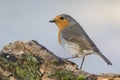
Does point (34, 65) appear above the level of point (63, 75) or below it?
above

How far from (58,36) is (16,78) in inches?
175

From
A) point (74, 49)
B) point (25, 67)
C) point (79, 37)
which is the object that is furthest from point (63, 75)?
point (79, 37)

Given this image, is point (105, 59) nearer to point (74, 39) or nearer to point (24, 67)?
point (74, 39)

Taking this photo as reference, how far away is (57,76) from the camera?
256 inches

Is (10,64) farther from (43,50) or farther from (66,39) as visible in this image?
(66,39)

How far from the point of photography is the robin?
9609 millimetres

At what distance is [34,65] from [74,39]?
3488 millimetres

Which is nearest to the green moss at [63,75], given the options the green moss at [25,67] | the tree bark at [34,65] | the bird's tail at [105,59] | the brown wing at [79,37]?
the tree bark at [34,65]

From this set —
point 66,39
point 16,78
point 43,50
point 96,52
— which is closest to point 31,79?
point 16,78

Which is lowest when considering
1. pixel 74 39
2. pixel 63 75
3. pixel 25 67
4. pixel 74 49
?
pixel 63 75

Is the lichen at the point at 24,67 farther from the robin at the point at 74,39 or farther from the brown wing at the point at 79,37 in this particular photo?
the brown wing at the point at 79,37

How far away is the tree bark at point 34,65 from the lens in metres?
6.38

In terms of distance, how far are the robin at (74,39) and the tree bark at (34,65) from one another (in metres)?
2.12

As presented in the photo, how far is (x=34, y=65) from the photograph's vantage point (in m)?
6.77
